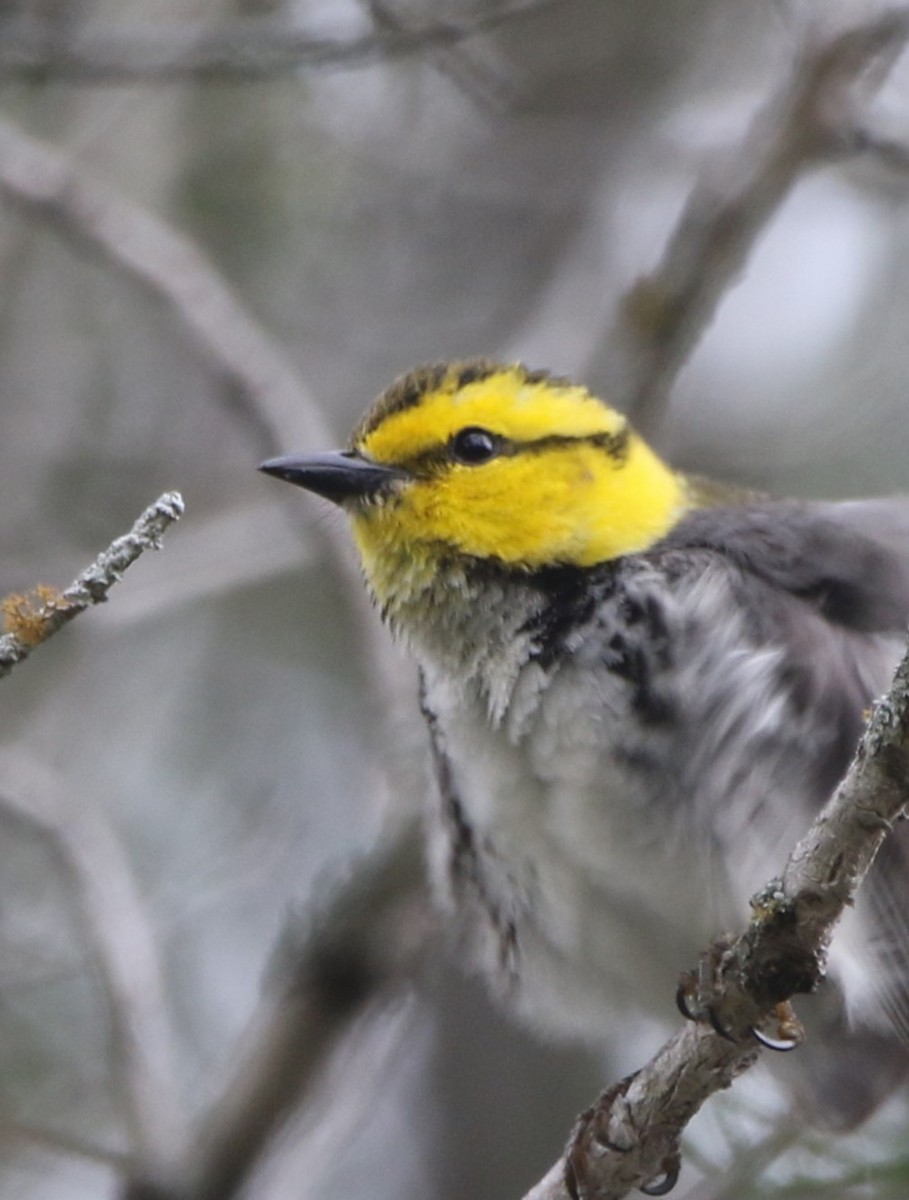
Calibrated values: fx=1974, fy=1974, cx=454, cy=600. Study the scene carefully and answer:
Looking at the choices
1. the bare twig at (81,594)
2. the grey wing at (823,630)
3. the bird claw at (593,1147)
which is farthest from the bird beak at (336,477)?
the bare twig at (81,594)

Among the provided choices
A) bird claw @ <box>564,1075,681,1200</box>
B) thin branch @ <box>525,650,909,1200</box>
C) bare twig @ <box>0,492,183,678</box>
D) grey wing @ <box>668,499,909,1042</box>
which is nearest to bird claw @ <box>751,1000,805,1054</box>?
thin branch @ <box>525,650,909,1200</box>

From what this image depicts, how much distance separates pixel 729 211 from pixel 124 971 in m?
2.83

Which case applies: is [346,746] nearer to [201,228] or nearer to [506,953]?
[201,228]

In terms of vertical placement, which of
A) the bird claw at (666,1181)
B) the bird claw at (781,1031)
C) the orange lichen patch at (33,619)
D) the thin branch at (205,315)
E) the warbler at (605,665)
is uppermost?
the thin branch at (205,315)

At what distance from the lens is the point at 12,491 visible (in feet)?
23.2

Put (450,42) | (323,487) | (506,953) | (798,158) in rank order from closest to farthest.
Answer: (323,487), (506,953), (450,42), (798,158)

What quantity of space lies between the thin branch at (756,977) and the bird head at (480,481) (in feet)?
3.76

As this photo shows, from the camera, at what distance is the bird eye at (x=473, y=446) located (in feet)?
14.1

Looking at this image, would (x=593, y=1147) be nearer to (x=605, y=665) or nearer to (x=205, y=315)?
(x=605, y=665)

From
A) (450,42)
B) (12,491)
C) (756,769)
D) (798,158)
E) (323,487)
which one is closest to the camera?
(756,769)

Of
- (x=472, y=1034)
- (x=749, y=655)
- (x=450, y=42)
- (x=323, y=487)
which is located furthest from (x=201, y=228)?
(x=749, y=655)

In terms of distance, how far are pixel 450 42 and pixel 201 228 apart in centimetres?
263

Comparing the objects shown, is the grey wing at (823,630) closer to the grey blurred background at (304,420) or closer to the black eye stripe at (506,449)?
the black eye stripe at (506,449)

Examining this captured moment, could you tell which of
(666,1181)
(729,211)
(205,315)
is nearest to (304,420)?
(205,315)
